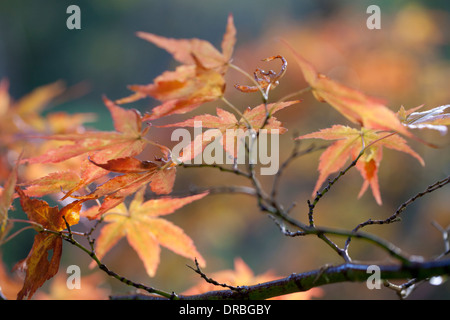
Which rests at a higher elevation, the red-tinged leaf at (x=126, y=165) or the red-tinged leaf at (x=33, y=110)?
the red-tinged leaf at (x=33, y=110)

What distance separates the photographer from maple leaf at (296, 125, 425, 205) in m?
0.55

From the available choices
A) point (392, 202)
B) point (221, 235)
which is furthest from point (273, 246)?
point (392, 202)

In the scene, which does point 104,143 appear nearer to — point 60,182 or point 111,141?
point 111,141

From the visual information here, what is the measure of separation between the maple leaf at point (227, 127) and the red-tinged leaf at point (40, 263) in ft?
0.69

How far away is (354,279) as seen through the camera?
1.24ft

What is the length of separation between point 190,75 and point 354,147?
0.31 metres

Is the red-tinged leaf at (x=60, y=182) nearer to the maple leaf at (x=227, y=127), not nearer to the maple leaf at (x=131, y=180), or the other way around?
the maple leaf at (x=131, y=180)

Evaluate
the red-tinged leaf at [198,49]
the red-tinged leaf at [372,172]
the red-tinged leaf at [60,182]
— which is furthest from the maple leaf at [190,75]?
the red-tinged leaf at [372,172]

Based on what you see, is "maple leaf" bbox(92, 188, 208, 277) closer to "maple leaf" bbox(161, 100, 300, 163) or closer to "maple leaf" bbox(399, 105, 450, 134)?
"maple leaf" bbox(161, 100, 300, 163)

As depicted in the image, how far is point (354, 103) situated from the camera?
1.32 ft

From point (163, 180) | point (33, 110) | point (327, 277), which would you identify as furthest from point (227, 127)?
point (33, 110)

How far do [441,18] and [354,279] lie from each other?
3.01 meters

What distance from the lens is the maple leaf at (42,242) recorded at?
0.49 metres

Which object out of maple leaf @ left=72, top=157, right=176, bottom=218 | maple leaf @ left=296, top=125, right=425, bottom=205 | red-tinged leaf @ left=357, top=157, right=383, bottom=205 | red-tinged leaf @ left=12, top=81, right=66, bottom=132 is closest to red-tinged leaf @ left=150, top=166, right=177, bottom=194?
maple leaf @ left=72, top=157, right=176, bottom=218
